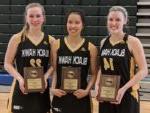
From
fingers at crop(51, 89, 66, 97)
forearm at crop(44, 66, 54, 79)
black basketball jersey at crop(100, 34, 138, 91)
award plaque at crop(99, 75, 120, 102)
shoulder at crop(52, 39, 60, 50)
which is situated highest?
shoulder at crop(52, 39, 60, 50)

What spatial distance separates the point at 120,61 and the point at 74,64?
1.10ft

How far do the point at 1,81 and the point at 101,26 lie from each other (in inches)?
84.4

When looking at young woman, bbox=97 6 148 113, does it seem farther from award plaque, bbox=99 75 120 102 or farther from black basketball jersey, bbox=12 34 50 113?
black basketball jersey, bbox=12 34 50 113

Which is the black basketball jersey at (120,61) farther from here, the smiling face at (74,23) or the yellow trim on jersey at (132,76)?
the smiling face at (74,23)

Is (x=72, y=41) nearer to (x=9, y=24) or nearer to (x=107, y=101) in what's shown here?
(x=107, y=101)

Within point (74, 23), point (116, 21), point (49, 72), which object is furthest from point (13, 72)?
point (116, 21)

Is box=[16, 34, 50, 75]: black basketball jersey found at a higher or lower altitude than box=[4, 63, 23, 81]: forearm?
higher

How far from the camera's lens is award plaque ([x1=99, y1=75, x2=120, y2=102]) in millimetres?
2348

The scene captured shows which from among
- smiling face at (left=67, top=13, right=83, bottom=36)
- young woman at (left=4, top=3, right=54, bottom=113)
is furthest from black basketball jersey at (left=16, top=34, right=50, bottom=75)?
smiling face at (left=67, top=13, right=83, bottom=36)

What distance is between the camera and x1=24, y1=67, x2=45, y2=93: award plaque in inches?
96.1

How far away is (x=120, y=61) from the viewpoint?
7.83ft

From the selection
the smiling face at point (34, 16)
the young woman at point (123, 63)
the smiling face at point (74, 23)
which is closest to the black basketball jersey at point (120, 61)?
the young woman at point (123, 63)

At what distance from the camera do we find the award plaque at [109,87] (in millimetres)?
2348

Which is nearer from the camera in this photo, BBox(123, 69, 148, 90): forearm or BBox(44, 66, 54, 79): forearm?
BBox(123, 69, 148, 90): forearm
